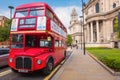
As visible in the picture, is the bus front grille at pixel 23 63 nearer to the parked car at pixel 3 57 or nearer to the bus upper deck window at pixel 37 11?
the bus upper deck window at pixel 37 11

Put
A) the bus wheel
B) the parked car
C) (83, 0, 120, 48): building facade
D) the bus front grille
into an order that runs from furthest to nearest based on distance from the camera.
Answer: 1. (83, 0, 120, 48): building facade
2. the parked car
3. the bus wheel
4. the bus front grille

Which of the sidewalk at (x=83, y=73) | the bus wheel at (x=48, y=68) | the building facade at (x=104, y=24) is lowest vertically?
the sidewalk at (x=83, y=73)

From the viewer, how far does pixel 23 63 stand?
10008 mm

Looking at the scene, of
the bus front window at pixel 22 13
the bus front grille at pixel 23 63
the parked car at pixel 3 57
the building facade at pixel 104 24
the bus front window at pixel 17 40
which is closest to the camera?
the bus front grille at pixel 23 63

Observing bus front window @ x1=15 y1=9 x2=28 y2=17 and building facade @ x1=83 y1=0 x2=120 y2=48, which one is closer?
bus front window @ x1=15 y1=9 x2=28 y2=17

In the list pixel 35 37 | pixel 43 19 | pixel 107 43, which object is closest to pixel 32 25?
pixel 43 19

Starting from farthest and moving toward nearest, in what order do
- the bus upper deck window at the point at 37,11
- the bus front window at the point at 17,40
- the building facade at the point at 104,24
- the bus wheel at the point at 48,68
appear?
1. the building facade at the point at 104,24
2. the bus upper deck window at the point at 37,11
3. the bus front window at the point at 17,40
4. the bus wheel at the point at 48,68

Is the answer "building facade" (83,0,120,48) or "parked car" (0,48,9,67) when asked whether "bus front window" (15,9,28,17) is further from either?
"building facade" (83,0,120,48)

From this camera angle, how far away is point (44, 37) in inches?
499

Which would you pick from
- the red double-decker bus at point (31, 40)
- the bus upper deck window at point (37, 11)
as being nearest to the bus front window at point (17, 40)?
the red double-decker bus at point (31, 40)

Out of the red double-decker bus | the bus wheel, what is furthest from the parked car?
the bus wheel

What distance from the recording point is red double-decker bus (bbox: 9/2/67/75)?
10.0 metres

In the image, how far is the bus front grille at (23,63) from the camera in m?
9.93

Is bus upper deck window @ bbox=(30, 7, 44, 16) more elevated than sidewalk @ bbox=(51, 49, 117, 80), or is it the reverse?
bus upper deck window @ bbox=(30, 7, 44, 16)
